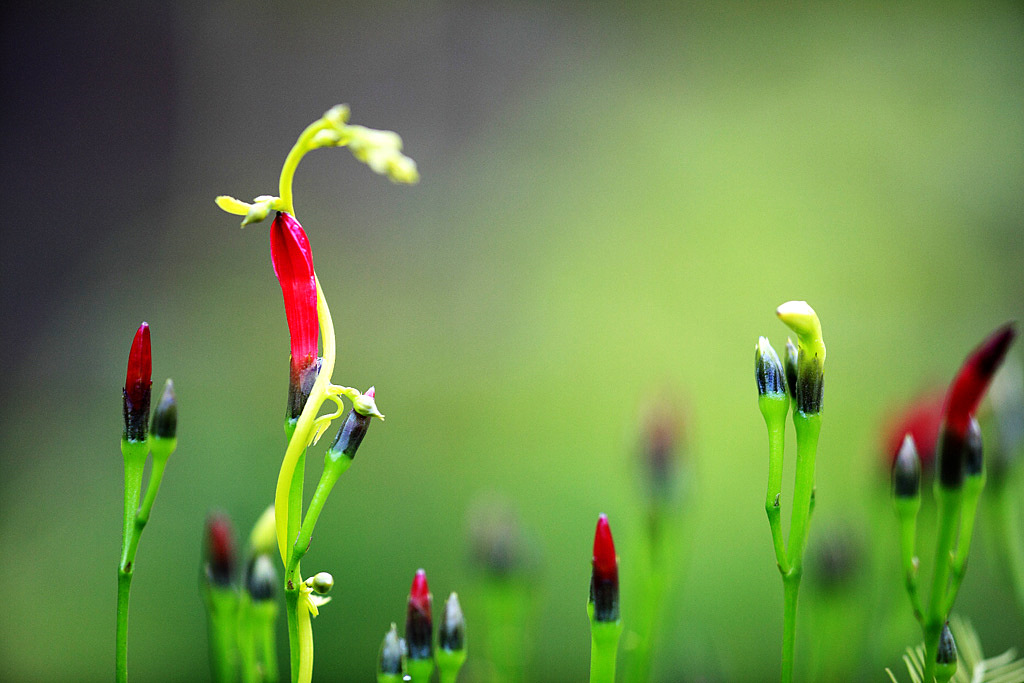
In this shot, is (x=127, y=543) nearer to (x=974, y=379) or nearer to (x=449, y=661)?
(x=449, y=661)

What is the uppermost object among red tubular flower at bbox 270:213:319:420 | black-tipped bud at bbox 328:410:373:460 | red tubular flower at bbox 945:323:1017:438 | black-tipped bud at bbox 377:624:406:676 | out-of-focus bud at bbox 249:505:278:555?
red tubular flower at bbox 270:213:319:420

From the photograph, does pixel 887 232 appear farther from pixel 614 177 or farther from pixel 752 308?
pixel 614 177

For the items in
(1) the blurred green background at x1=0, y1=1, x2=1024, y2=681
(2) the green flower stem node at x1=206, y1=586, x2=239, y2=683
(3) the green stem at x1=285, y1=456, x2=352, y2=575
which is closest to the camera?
(3) the green stem at x1=285, y1=456, x2=352, y2=575

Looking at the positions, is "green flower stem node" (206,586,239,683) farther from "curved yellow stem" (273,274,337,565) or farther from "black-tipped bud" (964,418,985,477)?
"black-tipped bud" (964,418,985,477)

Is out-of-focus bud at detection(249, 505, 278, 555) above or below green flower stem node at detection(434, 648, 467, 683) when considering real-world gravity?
above

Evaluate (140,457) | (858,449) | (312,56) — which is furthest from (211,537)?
(312,56)

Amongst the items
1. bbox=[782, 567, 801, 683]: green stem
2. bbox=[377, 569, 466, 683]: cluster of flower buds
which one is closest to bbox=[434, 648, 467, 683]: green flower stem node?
bbox=[377, 569, 466, 683]: cluster of flower buds

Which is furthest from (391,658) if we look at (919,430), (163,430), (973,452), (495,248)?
(495,248)
